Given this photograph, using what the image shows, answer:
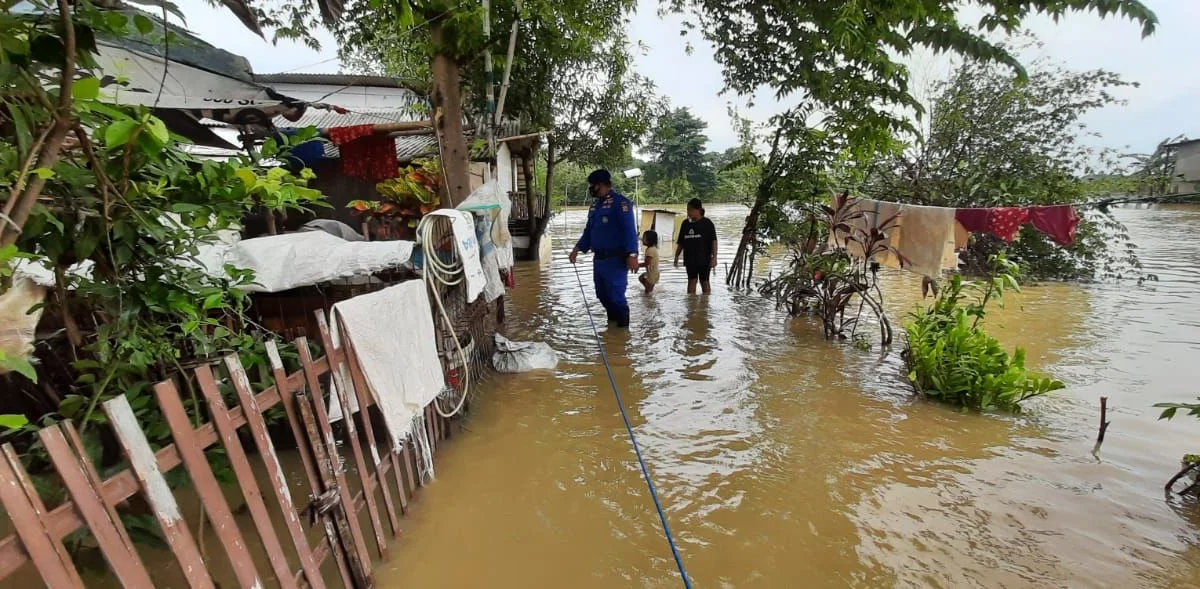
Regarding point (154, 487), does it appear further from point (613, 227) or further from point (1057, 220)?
point (1057, 220)

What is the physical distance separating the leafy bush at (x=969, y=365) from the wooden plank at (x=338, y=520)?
4.33 meters

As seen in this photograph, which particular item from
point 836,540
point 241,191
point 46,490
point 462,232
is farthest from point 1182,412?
point 46,490

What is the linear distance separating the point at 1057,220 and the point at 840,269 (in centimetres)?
215

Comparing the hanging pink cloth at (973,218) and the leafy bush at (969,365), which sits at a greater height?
the hanging pink cloth at (973,218)

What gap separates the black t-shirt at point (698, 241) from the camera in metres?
8.97

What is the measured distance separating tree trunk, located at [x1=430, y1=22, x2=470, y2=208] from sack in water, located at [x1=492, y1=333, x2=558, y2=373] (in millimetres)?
1438

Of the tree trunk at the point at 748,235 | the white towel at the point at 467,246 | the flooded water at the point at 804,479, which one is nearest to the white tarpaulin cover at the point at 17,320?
the flooded water at the point at 804,479

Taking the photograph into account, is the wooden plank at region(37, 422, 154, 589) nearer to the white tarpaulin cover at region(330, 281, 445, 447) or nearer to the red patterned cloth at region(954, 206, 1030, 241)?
the white tarpaulin cover at region(330, 281, 445, 447)

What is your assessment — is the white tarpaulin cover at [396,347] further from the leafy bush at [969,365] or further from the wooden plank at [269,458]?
the leafy bush at [969,365]

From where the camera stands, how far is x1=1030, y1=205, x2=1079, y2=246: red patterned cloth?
589 centimetres

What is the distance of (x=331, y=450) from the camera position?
2.28 meters

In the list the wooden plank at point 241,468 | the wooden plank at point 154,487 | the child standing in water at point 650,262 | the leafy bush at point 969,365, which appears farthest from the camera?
the child standing in water at point 650,262

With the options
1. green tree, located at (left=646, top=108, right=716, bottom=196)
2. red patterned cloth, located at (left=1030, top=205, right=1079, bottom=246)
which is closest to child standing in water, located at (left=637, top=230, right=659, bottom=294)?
red patterned cloth, located at (left=1030, top=205, right=1079, bottom=246)

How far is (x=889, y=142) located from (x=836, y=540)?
579 cm
